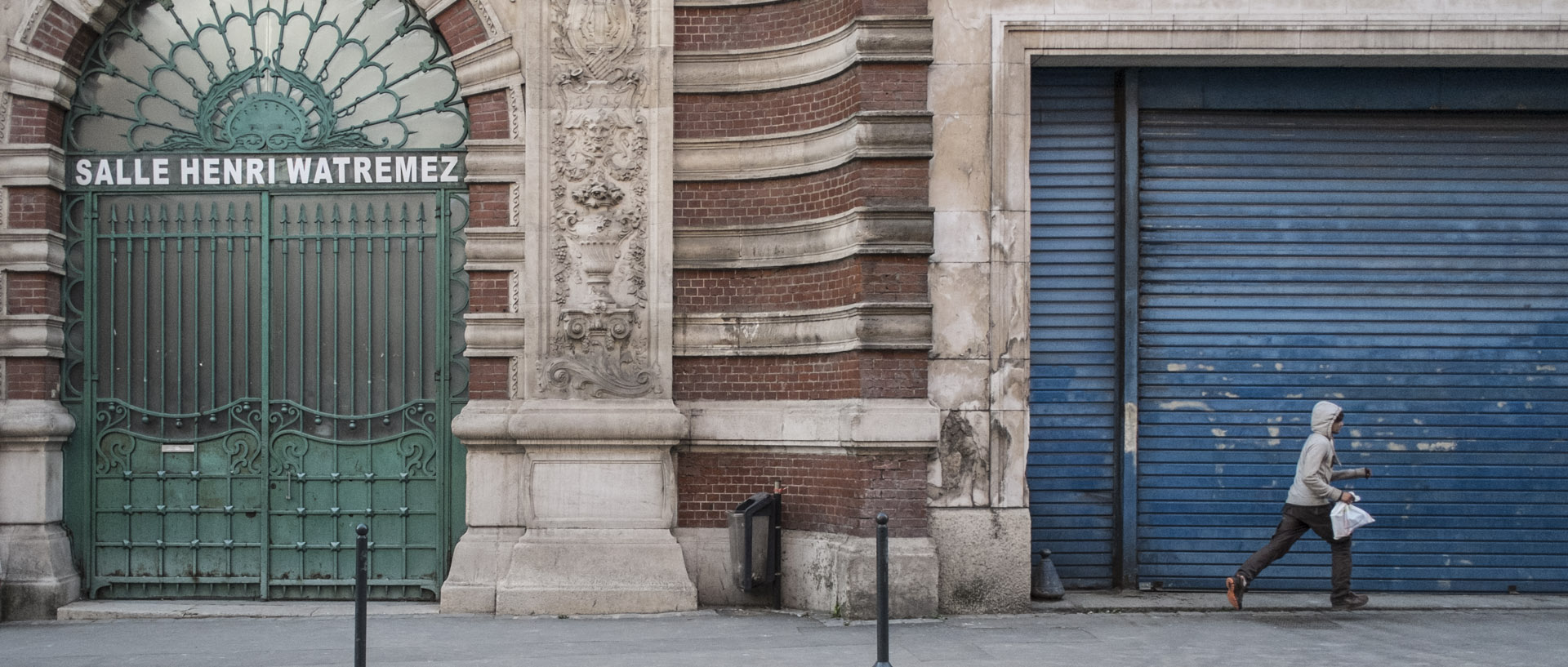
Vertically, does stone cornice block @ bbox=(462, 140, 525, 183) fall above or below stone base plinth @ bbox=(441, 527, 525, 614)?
above

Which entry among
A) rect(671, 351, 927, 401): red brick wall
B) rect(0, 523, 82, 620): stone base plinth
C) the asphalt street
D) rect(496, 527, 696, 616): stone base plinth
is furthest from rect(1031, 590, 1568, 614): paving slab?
rect(0, 523, 82, 620): stone base plinth

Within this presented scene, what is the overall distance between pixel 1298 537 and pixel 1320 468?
A: 0.64 meters

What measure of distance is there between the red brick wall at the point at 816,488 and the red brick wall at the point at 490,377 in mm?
1534

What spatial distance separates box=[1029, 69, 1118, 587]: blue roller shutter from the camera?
11016 millimetres

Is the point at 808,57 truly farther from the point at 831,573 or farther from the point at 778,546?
the point at 831,573

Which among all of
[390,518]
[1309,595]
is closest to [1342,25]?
[1309,595]

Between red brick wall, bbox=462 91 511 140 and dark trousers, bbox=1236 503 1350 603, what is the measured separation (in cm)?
682

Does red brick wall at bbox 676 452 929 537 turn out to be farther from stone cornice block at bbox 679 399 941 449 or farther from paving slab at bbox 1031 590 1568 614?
paving slab at bbox 1031 590 1568 614

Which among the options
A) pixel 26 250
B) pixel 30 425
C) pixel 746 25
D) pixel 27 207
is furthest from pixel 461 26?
pixel 30 425

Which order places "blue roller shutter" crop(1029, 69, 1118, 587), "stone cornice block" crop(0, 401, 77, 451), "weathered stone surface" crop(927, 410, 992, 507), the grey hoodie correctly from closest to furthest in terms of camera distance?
the grey hoodie → "weathered stone surface" crop(927, 410, 992, 507) → "stone cornice block" crop(0, 401, 77, 451) → "blue roller shutter" crop(1029, 69, 1118, 587)

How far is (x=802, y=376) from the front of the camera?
34.7ft

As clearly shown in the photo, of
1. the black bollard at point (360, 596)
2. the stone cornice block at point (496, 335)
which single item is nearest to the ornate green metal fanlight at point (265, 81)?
the stone cornice block at point (496, 335)

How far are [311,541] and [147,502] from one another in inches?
56.3

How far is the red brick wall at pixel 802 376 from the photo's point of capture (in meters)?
10.0
